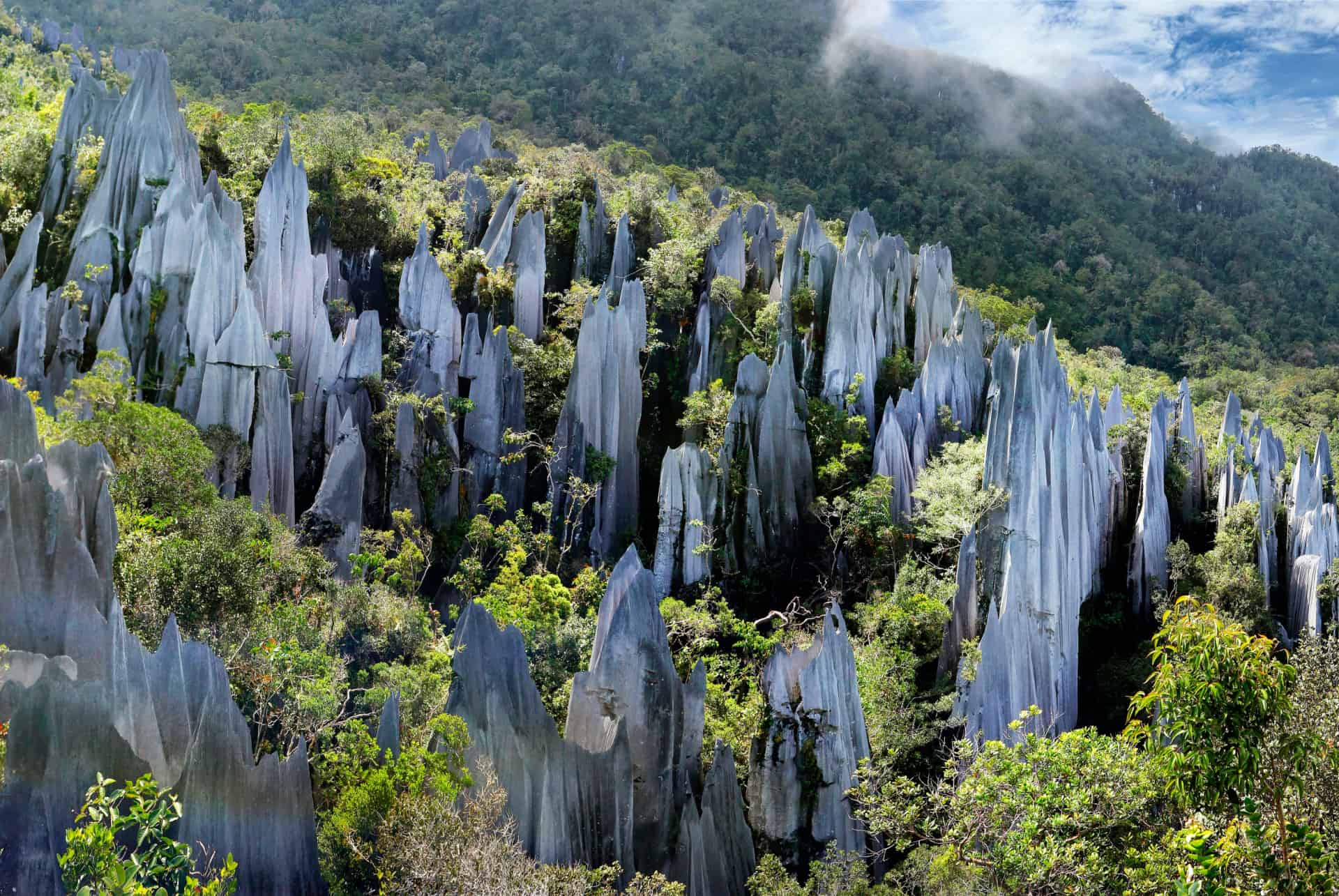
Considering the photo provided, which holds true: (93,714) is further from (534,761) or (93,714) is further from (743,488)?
(743,488)

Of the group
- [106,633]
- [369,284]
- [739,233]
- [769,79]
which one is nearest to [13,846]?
[106,633]

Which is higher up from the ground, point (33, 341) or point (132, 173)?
point (132, 173)

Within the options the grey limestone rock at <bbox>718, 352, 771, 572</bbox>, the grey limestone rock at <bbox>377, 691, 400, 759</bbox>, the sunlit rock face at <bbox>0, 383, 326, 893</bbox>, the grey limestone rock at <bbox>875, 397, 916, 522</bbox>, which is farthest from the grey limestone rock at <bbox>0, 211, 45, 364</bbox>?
the grey limestone rock at <bbox>875, 397, 916, 522</bbox>

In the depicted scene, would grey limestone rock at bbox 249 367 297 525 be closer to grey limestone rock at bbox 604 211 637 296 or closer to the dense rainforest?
the dense rainforest

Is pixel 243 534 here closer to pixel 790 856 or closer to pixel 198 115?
pixel 790 856

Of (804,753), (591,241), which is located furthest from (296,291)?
(804,753)

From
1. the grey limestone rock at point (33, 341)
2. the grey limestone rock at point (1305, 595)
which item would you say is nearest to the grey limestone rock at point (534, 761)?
the grey limestone rock at point (33, 341)

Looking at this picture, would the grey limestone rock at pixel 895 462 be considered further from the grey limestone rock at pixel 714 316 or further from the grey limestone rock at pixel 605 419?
the grey limestone rock at pixel 605 419
